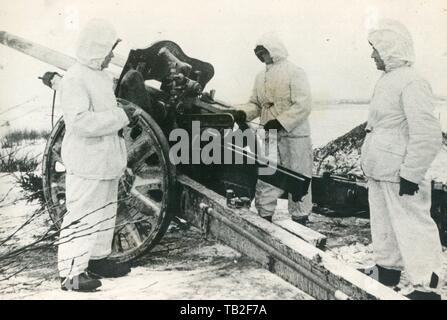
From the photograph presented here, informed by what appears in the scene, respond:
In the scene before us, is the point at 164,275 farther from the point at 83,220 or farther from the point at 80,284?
the point at 83,220

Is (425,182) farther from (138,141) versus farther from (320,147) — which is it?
(138,141)

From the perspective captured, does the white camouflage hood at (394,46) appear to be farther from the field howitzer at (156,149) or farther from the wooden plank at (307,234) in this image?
the wooden plank at (307,234)

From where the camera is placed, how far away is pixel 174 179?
363cm

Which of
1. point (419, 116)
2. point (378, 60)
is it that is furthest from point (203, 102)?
point (419, 116)

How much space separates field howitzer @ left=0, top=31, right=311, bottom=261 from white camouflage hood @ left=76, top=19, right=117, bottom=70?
38 cm

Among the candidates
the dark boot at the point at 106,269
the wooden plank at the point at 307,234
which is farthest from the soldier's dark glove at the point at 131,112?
the wooden plank at the point at 307,234

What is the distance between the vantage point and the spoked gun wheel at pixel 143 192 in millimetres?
3609

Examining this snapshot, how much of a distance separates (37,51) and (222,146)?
62.1 inches

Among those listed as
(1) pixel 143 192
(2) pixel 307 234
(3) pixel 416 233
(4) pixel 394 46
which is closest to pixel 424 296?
(3) pixel 416 233

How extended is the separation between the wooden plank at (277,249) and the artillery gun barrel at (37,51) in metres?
1.25

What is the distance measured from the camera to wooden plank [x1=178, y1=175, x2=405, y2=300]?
9.12 feet

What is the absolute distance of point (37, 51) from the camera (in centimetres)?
401

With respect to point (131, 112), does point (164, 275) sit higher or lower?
lower

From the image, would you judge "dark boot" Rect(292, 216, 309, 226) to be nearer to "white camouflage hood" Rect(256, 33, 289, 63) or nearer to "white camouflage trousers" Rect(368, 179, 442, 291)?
"white camouflage trousers" Rect(368, 179, 442, 291)
